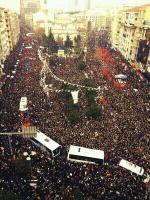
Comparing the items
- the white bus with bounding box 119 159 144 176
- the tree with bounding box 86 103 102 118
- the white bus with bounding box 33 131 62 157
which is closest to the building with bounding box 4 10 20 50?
the tree with bounding box 86 103 102 118

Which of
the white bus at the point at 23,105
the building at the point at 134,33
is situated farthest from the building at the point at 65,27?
the white bus at the point at 23,105

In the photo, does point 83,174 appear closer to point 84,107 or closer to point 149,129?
point 149,129

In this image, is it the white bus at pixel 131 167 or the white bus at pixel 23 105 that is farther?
the white bus at pixel 23 105

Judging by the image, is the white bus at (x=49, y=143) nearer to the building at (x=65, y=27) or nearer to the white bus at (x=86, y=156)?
the white bus at (x=86, y=156)

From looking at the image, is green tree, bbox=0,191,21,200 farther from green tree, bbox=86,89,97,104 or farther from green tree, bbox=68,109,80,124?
green tree, bbox=86,89,97,104

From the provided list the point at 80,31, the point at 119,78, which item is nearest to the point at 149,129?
the point at 119,78

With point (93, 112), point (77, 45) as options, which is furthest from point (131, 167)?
point (77, 45)
